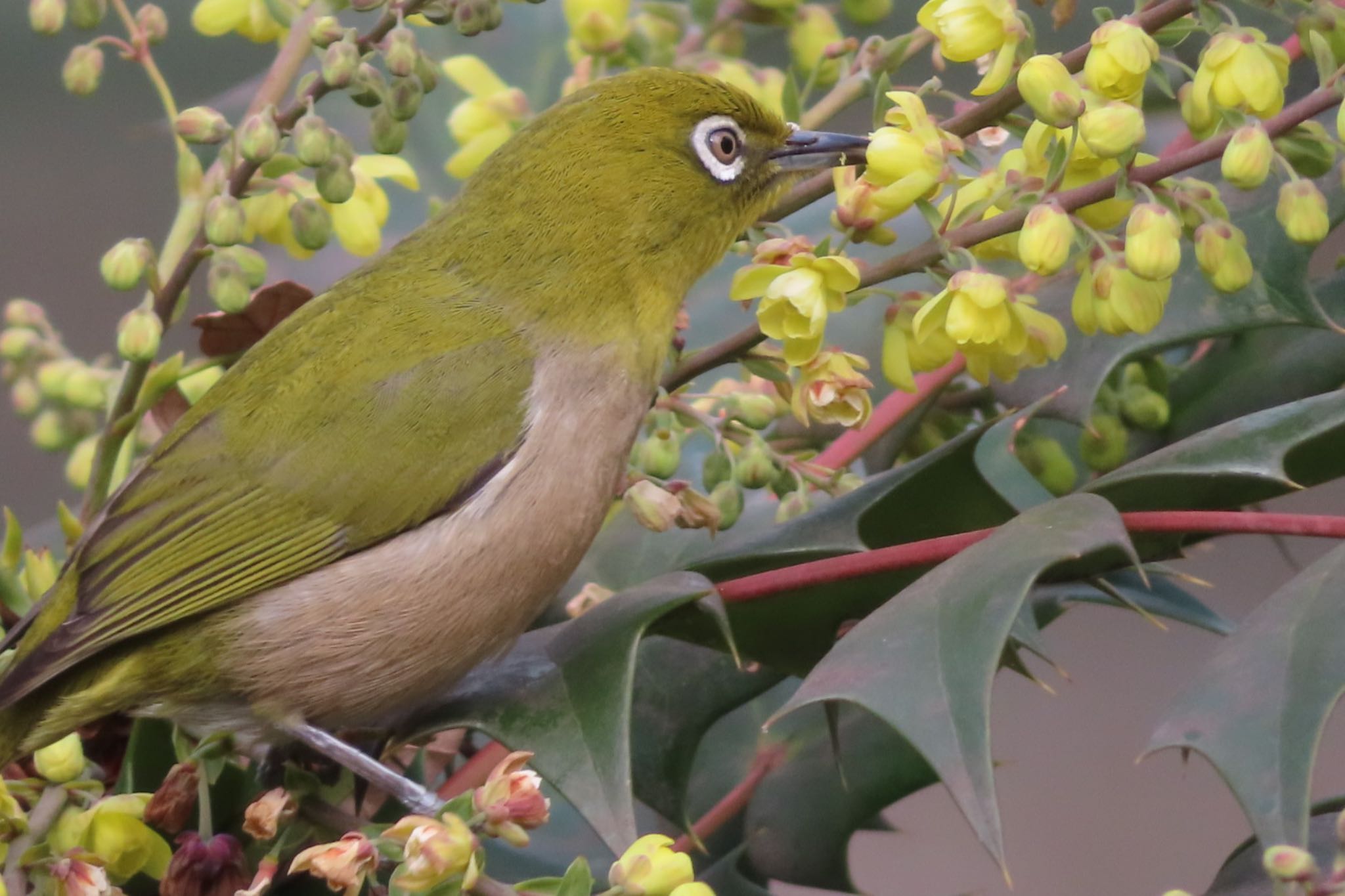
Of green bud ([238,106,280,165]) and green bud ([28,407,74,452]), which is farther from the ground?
green bud ([238,106,280,165])

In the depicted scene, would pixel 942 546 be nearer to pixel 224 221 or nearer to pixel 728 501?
pixel 728 501

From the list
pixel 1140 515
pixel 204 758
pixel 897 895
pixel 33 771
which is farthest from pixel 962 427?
pixel 897 895

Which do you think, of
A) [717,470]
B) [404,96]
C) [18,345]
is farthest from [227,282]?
[717,470]

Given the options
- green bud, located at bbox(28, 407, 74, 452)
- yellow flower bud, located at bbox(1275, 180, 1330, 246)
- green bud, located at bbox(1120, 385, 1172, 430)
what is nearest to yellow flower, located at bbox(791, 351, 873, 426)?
green bud, located at bbox(1120, 385, 1172, 430)

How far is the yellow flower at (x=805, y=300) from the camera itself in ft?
4.08

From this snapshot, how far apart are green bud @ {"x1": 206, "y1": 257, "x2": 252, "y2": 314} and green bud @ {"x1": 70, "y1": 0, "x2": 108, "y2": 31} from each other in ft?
0.84

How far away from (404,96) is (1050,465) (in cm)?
67

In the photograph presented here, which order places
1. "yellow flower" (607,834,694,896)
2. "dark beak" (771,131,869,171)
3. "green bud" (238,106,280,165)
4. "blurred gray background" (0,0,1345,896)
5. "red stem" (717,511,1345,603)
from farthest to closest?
1. "blurred gray background" (0,0,1345,896)
2. "dark beak" (771,131,869,171)
3. "green bud" (238,106,280,165)
4. "red stem" (717,511,1345,603)
5. "yellow flower" (607,834,694,896)

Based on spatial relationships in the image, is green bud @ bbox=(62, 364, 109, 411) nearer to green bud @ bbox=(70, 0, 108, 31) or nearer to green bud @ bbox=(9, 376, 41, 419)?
green bud @ bbox=(9, 376, 41, 419)

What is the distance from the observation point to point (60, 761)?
46.4 inches

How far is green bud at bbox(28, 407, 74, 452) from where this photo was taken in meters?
1.63

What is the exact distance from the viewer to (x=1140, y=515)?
111 centimetres

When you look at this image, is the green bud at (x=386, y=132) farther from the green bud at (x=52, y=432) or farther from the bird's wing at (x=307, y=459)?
the green bud at (x=52, y=432)

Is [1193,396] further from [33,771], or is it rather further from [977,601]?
→ [33,771]
